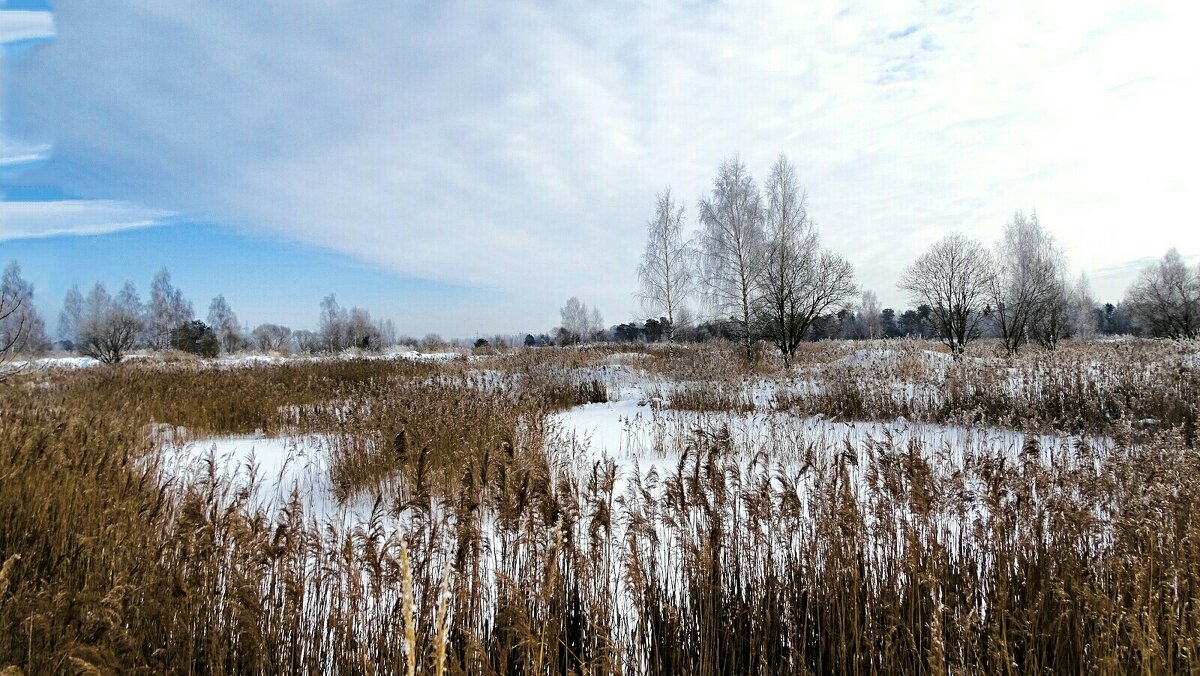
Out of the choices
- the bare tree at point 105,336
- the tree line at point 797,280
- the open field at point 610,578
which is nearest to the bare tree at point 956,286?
the tree line at point 797,280

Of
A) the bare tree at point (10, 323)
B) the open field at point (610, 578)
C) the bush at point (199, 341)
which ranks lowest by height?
the open field at point (610, 578)

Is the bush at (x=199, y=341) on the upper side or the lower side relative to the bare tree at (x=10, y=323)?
upper

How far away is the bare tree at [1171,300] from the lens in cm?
2828

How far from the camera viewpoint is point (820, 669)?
2.01 m

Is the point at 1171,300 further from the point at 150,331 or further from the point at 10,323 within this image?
the point at 150,331

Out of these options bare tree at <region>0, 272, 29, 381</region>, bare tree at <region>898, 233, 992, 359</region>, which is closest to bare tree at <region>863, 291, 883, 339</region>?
bare tree at <region>898, 233, 992, 359</region>

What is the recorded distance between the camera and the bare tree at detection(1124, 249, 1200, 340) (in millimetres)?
28281

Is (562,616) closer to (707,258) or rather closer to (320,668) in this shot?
(320,668)

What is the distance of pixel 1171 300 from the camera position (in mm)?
30922

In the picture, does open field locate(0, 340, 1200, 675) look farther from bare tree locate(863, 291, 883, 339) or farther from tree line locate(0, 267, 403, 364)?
bare tree locate(863, 291, 883, 339)

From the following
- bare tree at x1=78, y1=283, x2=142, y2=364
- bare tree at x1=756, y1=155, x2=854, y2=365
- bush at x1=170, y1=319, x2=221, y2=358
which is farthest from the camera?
bush at x1=170, y1=319, x2=221, y2=358

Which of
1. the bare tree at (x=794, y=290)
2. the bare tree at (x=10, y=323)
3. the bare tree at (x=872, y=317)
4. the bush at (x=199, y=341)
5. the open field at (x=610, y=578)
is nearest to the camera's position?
the open field at (x=610, y=578)

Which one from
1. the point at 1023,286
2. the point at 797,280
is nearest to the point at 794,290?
the point at 797,280

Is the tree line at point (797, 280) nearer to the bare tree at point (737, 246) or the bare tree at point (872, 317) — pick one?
the bare tree at point (737, 246)
